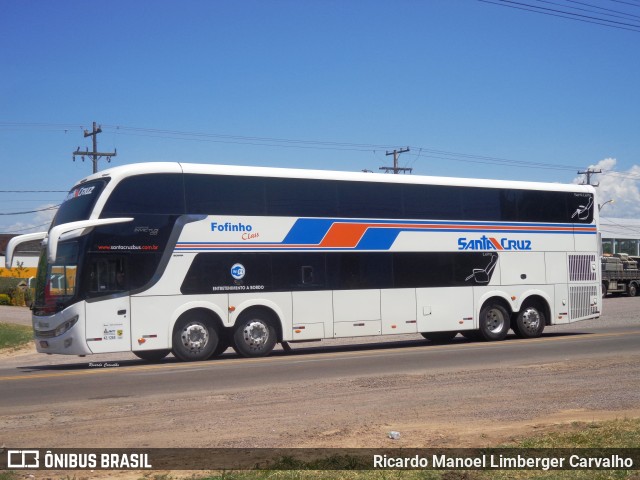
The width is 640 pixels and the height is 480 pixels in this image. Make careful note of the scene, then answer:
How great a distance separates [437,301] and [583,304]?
5453 mm

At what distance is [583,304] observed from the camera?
24.7 metres

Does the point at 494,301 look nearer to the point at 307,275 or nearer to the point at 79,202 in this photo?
the point at 307,275

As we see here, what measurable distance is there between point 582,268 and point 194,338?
12290mm

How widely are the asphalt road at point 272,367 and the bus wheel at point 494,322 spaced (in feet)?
1.16

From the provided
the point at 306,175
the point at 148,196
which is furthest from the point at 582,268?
the point at 148,196

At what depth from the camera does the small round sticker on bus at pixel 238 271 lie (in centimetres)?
1878

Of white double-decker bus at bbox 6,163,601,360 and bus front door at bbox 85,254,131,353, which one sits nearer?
bus front door at bbox 85,254,131,353

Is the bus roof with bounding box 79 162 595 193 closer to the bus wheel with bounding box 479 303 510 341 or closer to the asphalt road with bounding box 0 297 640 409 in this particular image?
the bus wheel with bounding box 479 303 510 341

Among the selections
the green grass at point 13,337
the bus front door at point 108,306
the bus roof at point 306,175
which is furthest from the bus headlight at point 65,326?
the green grass at point 13,337

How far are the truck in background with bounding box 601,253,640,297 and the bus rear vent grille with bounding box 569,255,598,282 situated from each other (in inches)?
1140

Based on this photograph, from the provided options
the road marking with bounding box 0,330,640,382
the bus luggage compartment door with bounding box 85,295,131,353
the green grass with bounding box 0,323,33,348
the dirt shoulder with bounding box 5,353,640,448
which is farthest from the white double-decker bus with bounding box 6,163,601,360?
the green grass with bounding box 0,323,33,348

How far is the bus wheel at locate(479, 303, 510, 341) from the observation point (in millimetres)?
22750

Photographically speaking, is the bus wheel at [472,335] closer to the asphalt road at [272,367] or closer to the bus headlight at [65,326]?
the asphalt road at [272,367]

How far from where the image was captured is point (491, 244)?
74.9 ft
